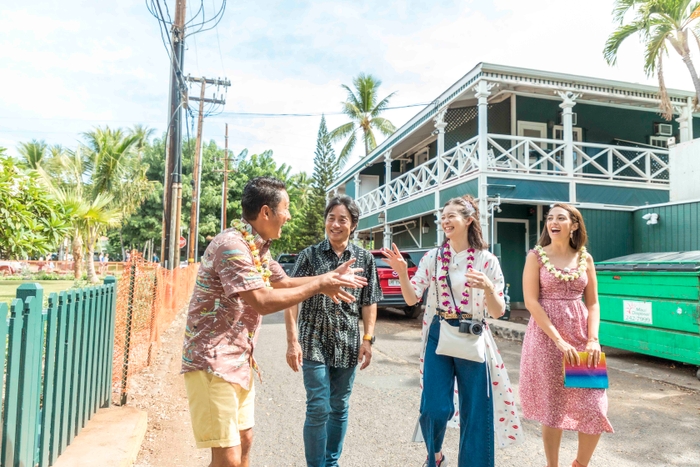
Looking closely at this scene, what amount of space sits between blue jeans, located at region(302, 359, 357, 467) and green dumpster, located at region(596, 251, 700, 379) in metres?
5.21

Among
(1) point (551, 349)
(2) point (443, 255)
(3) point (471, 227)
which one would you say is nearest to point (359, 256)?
(2) point (443, 255)

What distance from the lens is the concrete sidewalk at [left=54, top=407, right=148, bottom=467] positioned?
2973 mm

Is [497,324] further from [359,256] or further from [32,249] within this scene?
[32,249]

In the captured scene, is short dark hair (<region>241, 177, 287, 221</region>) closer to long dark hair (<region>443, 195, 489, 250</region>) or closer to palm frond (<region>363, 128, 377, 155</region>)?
long dark hair (<region>443, 195, 489, 250</region>)

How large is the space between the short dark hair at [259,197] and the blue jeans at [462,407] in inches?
56.1

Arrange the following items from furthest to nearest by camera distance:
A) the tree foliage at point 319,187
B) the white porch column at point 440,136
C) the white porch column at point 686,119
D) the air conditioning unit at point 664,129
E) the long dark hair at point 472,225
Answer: the tree foliage at point 319,187 < the air conditioning unit at point 664,129 < the white porch column at point 440,136 < the white porch column at point 686,119 < the long dark hair at point 472,225

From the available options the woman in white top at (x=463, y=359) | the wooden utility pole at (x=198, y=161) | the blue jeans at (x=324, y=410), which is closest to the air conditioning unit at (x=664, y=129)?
the woman in white top at (x=463, y=359)

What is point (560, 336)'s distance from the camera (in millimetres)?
3242

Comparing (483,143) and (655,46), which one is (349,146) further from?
(655,46)

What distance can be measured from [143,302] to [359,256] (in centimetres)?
348

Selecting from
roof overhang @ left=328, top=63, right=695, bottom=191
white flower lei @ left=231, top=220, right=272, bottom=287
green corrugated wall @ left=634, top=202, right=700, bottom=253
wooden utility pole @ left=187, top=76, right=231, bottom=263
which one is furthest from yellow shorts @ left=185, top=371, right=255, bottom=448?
wooden utility pole @ left=187, top=76, right=231, bottom=263

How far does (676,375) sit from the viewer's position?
255 inches

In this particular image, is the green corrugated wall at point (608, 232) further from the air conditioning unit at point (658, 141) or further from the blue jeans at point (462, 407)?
the blue jeans at point (462, 407)

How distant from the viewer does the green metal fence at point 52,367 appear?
2.18 m
